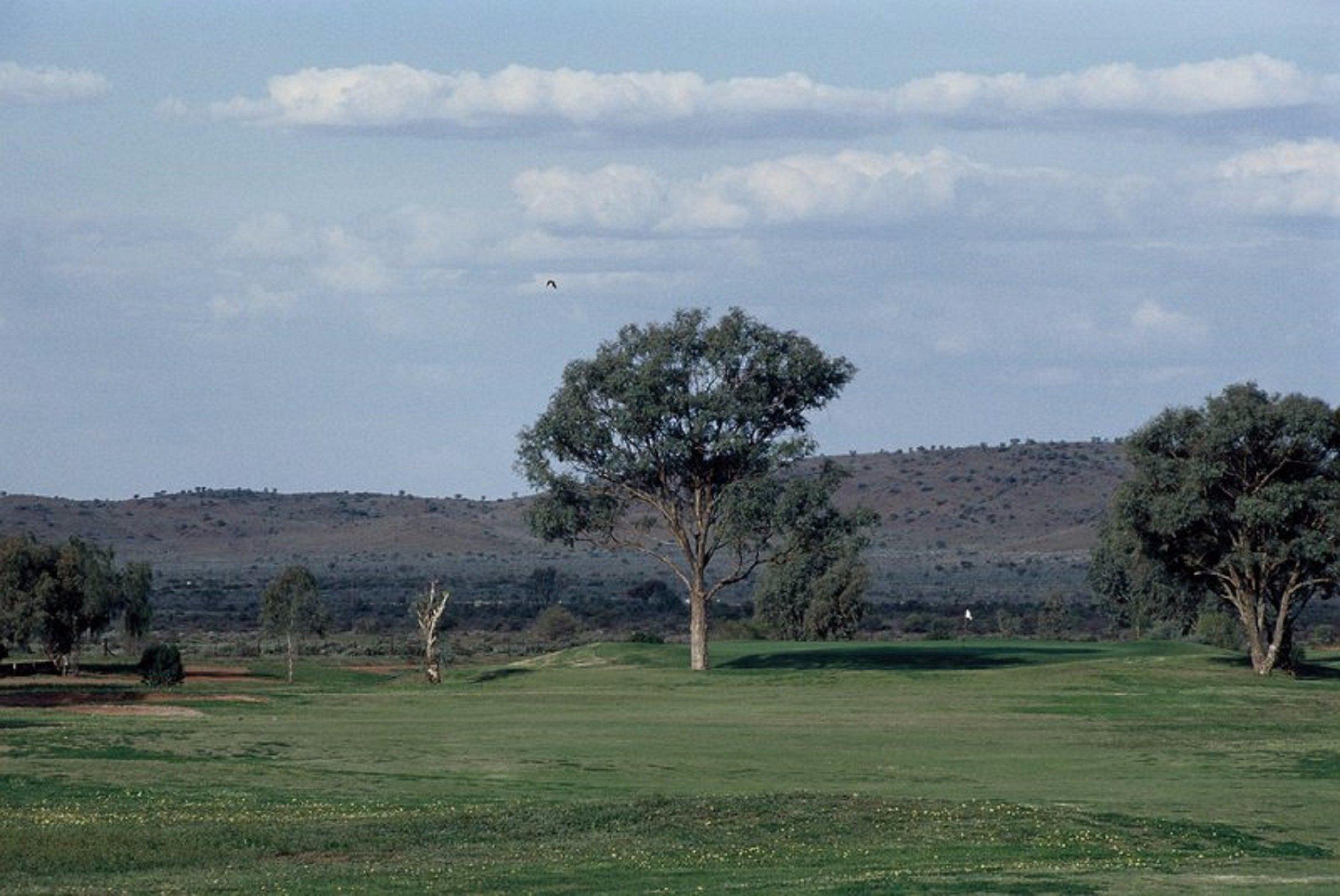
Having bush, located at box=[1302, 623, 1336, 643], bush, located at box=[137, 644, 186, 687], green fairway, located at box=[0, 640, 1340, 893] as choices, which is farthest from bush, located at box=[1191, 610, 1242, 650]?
bush, located at box=[137, 644, 186, 687]

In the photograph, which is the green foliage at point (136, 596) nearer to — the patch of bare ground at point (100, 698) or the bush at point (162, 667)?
the bush at point (162, 667)

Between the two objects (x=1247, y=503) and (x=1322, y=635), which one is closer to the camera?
(x=1247, y=503)

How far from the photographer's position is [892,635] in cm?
9988

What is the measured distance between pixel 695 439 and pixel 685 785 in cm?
2843

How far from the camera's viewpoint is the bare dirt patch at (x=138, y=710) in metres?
45.1

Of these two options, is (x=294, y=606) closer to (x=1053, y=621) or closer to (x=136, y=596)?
(x=136, y=596)

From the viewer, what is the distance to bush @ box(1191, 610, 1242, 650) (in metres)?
85.8

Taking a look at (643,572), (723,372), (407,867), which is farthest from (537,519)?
(643,572)

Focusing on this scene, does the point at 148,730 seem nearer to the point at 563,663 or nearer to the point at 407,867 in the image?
the point at 407,867

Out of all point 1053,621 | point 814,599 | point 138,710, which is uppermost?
point 814,599

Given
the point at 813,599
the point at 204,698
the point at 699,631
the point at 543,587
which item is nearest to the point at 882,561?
the point at 543,587

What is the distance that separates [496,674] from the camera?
61312 millimetres

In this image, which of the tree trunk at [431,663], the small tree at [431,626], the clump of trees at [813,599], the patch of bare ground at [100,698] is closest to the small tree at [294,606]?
the small tree at [431,626]

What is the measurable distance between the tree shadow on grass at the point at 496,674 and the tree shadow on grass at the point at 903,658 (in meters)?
6.52
